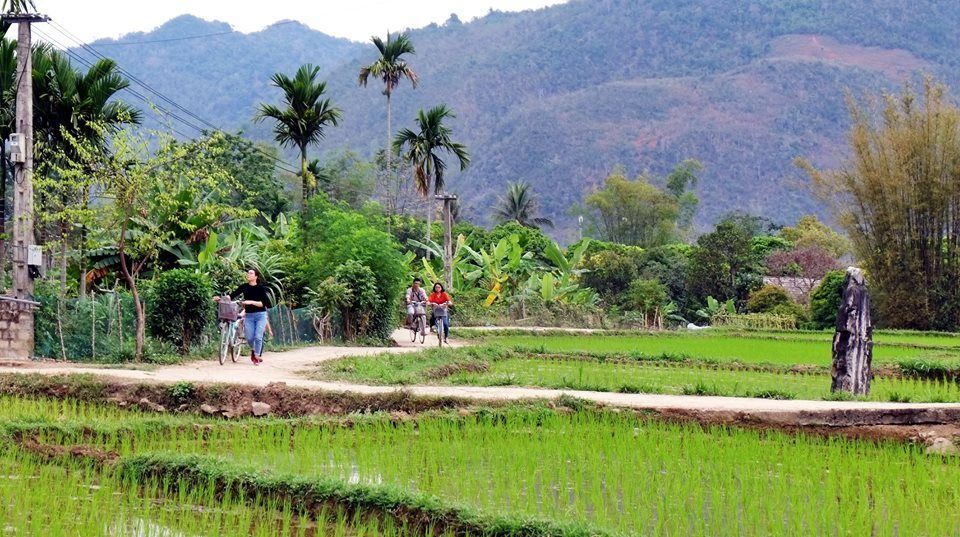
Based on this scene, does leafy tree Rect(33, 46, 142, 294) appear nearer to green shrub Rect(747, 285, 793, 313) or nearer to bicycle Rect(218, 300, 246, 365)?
bicycle Rect(218, 300, 246, 365)

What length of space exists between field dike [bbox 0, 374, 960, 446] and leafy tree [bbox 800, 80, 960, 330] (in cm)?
2540

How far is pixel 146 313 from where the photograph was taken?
1852 centimetres

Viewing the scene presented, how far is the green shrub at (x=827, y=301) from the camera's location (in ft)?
126

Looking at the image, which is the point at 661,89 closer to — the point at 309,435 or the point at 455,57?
the point at 455,57

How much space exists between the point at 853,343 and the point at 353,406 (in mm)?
6646

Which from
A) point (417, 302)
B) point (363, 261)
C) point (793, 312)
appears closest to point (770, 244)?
point (793, 312)

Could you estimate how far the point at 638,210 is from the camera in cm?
7769

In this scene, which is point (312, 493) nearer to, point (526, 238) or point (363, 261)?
point (363, 261)

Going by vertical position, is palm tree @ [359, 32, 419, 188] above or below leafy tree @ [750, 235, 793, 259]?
above

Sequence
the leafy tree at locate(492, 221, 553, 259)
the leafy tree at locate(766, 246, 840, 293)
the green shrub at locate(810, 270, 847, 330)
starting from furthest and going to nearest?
the leafy tree at locate(492, 221, 553, 259) → the leafy tree at locate(766, 246, 840, 293) → the green shrub at locate(810, 270, 847, 330)

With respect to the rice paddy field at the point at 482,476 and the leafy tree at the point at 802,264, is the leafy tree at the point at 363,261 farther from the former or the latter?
the leafy tree at the point at 802,264

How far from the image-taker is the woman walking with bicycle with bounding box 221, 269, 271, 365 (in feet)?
56.7

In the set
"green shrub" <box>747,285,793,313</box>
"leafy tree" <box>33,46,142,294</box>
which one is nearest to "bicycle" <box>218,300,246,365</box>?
"leafy tree" <box>33,46,142,294</box>

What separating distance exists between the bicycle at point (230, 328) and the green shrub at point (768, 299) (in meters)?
27.9
